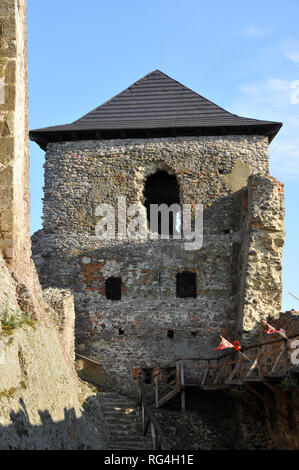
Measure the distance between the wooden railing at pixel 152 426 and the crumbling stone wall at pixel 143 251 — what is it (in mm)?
1768

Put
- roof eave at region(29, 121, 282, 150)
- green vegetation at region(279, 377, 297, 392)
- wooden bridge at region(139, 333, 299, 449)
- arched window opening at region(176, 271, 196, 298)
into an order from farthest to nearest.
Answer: arched window opening at region(176, 271, 196, 298), roof eave at region(29, 121, 282, 150), wooden bridge at region(139, 333, 299, 449), green vegetation at region(279, 377, 297, 392)

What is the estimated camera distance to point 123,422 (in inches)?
605

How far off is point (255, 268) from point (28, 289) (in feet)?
29.6

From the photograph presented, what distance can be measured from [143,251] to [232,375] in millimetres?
4904

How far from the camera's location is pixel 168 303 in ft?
58.4

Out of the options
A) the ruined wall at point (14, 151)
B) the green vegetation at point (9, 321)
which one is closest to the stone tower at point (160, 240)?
the ruined wall at point (14, 151)

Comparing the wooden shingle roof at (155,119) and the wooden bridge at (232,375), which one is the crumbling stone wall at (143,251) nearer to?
the wooden shingle roof at (155,119)

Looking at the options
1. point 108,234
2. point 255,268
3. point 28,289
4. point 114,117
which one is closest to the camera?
point 28,289

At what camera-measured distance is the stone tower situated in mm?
17312

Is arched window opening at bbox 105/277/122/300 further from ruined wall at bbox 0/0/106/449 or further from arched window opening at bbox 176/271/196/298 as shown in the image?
ruined wall at bbox 0/0/106/449

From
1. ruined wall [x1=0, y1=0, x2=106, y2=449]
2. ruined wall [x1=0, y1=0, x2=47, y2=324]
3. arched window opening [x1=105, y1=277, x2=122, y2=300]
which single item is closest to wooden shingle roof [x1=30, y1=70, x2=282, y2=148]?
arched window opening [x1=105, y1=277, x2=122, y2=300]

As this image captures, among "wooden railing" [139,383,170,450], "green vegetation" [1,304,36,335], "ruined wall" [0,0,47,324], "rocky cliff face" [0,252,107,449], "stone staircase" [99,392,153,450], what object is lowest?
"stone staircase" [99,392,153,450]

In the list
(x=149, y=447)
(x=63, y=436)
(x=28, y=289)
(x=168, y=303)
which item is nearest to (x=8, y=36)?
(x=28, y=289)

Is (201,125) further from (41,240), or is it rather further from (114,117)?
(41,240)
